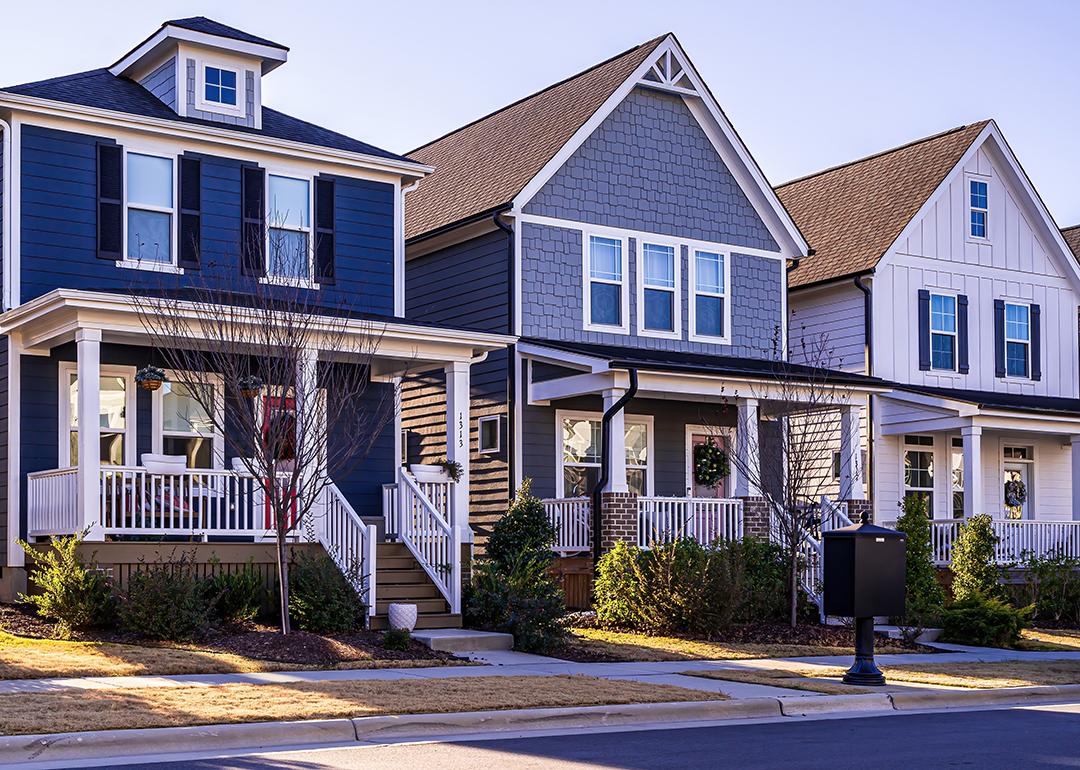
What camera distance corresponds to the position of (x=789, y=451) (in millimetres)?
20812

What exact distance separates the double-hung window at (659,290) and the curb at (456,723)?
37.6 ft

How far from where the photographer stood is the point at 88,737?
10.4m

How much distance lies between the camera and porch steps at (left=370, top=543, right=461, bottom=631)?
744 inches

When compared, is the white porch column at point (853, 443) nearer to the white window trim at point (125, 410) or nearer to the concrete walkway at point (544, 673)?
the concrete walkway at point (544, 673)

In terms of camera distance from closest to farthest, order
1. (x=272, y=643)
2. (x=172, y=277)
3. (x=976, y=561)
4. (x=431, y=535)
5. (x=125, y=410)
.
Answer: (x=272, y=643)
(x=431, y=535)
(x=125, y=410)
(x=172, y=277)
(x=976, y=561)

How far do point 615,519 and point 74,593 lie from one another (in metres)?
8.48

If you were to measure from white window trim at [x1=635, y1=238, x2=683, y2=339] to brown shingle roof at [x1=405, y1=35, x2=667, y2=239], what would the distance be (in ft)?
8.24

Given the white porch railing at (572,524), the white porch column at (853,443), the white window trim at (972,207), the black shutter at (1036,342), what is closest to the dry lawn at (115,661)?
the white porch railing at (572,524)

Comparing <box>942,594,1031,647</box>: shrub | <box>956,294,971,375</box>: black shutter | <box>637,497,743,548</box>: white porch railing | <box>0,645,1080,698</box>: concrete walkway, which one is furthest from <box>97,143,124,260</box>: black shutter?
<box>956,294,971,375</box>: black shutter

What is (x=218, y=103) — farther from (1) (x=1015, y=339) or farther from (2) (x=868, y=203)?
(1) (x=1015, y=339)

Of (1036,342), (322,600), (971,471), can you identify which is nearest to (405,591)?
(322,600)

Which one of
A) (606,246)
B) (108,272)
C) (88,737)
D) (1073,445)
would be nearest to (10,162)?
(108,272)

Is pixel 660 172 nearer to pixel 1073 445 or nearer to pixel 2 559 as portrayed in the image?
pixel 1073 445

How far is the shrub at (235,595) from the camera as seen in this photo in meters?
17.8
